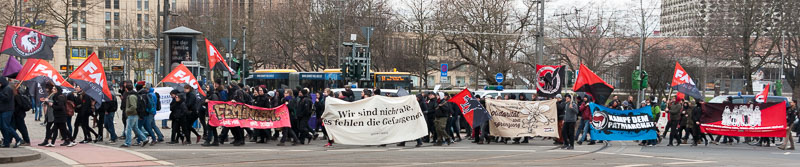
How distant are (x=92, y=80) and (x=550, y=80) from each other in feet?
38.8

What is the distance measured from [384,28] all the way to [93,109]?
1513 inches

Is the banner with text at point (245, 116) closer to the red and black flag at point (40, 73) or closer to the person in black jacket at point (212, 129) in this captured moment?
the person in black jacket at point (212, 129)

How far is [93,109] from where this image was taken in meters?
17.4

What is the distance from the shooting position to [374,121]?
58.7 feet

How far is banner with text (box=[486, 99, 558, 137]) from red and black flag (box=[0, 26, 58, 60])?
33.2 feet

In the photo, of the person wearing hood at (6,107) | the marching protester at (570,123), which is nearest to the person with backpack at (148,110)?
the person wearing hood at (6,107)

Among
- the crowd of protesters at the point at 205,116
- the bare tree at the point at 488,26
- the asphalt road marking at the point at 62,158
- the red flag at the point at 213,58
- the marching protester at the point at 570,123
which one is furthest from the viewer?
the bare tree at the point at 488,26

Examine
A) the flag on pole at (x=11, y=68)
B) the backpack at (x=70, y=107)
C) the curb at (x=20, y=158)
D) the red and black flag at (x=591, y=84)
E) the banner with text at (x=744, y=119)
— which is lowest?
the curb at (x=20, y=158)

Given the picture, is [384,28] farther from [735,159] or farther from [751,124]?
[735,159]

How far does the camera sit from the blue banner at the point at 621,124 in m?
19.8

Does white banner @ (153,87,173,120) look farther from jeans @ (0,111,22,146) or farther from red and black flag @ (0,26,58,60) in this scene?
jeans @ (0,111,22,146)

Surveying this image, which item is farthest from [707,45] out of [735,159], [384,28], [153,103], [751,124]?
[153,103]

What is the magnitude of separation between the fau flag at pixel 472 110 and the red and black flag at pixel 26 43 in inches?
366

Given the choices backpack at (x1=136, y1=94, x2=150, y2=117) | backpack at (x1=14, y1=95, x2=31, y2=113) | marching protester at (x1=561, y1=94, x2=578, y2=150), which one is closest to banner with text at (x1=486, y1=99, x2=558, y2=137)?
marching protester at (x1=561, y1=94, x2=578, y2=150)
